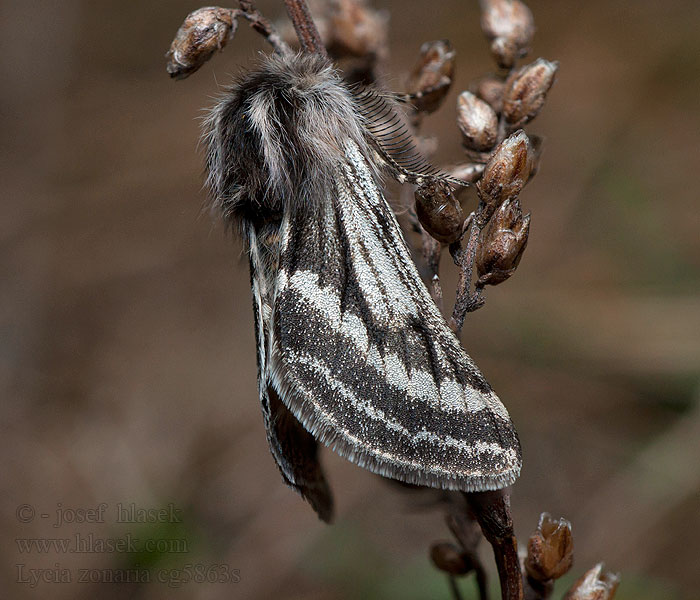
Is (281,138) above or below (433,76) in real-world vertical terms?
below

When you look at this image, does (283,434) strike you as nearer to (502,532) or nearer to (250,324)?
(502,532)

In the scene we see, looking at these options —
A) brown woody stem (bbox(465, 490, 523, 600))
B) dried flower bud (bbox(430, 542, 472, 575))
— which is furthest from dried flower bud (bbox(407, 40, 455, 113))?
dried flower bud (bbox(430, 542, 472, 575))

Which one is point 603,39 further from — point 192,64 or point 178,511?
point 178,511

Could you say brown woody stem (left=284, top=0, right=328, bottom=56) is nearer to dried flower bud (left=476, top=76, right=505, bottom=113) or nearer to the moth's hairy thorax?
the moth's hairy thorax

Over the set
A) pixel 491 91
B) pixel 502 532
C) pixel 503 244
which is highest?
pixel 491 91

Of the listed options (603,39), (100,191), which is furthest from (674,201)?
(100,191)

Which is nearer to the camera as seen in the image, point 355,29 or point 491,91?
point 491,91

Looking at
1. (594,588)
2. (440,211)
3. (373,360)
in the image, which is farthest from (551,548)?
(440,211)
